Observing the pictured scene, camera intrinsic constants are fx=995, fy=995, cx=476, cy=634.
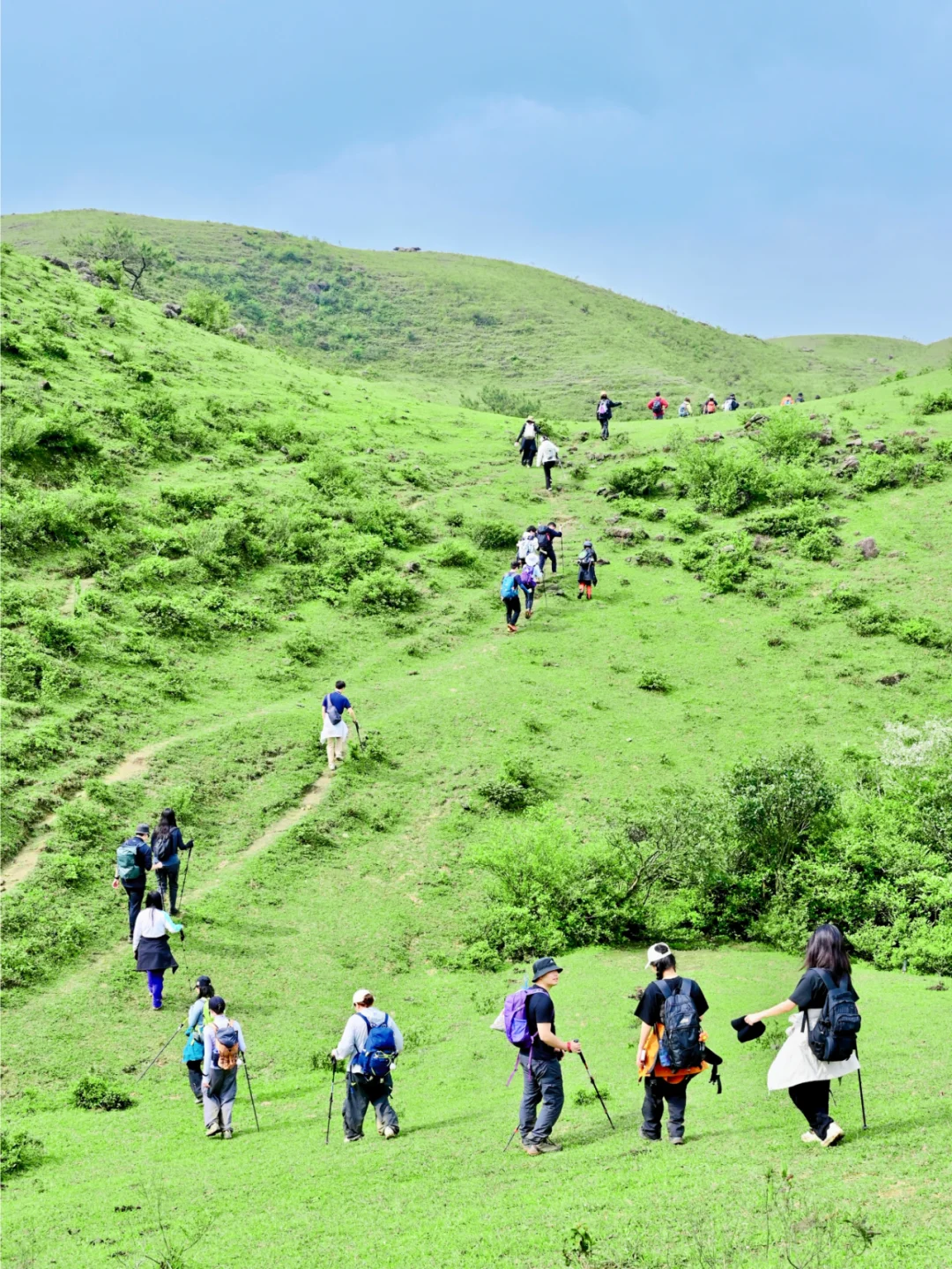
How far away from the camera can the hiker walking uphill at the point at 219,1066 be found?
12.1 m

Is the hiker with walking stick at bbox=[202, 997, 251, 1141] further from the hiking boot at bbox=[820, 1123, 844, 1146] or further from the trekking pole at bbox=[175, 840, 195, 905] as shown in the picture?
the trekking pole at bbox=[175, 840, 195, 905]

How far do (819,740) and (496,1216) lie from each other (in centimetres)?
1957

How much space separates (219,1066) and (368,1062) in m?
2.39

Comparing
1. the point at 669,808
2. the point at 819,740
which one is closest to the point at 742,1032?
the point at 669,808

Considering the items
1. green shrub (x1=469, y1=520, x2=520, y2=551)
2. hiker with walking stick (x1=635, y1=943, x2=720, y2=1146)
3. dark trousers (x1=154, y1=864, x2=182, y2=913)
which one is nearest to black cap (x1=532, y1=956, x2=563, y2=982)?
hiker with walking stick (x1=635, y1=943, x2=720, y2=1146)

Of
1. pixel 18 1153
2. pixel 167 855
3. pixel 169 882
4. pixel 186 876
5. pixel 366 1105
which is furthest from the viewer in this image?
pixel 186 876

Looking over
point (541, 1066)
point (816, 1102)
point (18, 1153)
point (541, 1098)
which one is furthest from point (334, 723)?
A: point (816, 1102)

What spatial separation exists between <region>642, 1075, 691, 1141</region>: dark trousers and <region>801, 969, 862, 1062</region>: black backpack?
1.40 m

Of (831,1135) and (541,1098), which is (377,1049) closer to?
(541,1098)

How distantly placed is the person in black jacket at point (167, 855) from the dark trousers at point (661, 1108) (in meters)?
11.3

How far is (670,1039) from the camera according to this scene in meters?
9.15

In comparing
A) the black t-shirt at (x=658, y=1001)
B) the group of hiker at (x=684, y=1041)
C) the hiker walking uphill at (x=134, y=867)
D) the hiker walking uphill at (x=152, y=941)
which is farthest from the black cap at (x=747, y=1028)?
the hiker walking uphill at (x=134, y=867)

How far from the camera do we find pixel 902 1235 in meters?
6.95

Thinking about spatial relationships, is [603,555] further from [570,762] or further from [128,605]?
[128,605]
